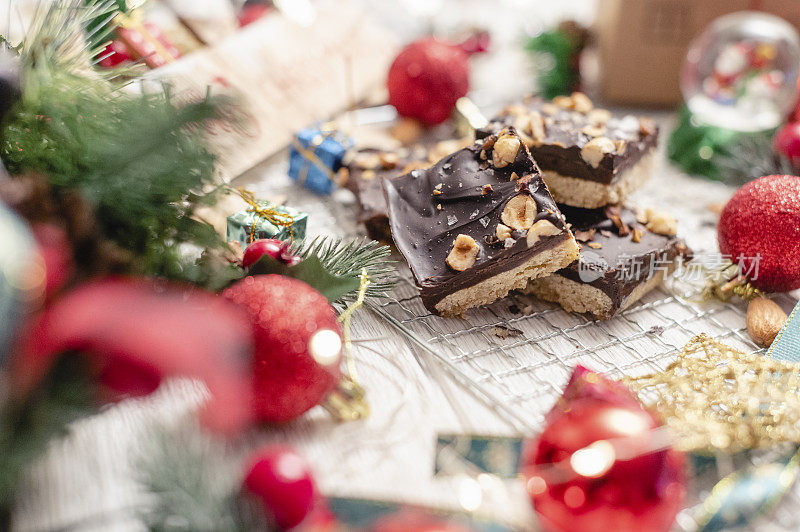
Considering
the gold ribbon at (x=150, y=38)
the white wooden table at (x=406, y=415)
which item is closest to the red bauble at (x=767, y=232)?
the white wooden table at (x=406, y=415)

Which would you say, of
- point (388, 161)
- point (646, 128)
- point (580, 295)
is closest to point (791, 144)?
point (646, 128)

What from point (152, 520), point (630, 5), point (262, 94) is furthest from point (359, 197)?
point (630, 5)

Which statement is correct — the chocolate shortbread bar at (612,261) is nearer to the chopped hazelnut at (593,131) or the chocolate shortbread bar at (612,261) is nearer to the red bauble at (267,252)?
the chopped hazelnut at (593,131)

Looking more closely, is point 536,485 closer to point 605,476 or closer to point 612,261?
point 605,476

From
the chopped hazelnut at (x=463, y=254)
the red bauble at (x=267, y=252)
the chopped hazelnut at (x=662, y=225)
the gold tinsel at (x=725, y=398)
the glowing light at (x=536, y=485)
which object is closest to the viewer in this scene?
the glowing light at (x=536, y=485)

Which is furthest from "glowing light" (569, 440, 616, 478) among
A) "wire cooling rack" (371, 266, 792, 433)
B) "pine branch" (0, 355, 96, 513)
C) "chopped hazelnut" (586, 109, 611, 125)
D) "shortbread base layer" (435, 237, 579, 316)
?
"chopped hazelnut" (586, 109, 611, 125)

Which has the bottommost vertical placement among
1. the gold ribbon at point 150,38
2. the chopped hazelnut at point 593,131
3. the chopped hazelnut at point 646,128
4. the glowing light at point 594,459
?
the glowing light at point 594,459
